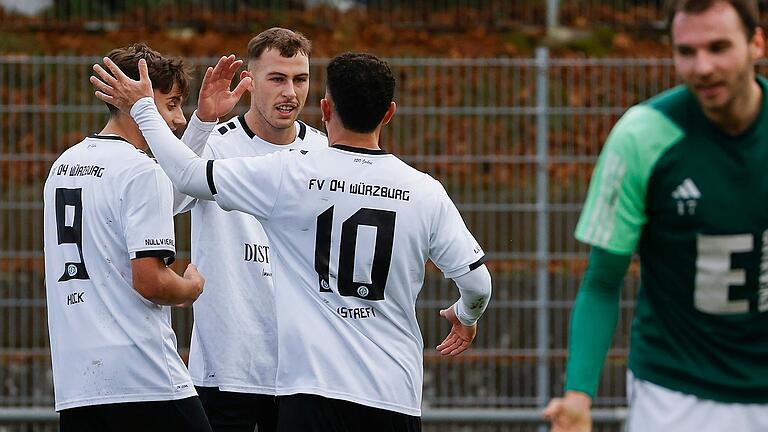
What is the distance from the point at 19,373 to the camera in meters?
9.66

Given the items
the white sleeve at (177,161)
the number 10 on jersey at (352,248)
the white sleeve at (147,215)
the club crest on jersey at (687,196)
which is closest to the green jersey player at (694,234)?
the club crest on jersey at (687,196)

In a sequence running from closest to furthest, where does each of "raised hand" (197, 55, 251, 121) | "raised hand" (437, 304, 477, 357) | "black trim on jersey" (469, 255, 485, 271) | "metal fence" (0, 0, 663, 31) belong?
"black trim on jersey" (469, 255, 485, 271) < "raised hand" (437, 304, 477, 357) < "raised hand" (197, 55, 251, 121) < "metal fence" (0, 0, 663, 31)

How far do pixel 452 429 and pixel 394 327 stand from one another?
15.7 ft

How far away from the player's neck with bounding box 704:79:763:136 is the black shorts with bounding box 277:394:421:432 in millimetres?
1891

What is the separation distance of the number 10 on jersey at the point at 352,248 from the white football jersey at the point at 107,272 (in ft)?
1.89

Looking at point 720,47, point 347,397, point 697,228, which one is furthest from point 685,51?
point 347,397

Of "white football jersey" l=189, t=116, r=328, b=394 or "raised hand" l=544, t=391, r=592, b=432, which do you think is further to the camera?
"white football jersey" l=189, t=116, r=328, b=394

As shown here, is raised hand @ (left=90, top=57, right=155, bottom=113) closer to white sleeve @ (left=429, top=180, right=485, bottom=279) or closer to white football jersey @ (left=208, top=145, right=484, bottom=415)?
white football jersey @ (left=208, top=145, right=484, bottom=415)

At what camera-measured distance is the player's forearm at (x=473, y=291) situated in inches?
214

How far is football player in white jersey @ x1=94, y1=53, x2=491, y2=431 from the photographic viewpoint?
203 inches

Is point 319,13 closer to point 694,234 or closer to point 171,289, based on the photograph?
point 171,289

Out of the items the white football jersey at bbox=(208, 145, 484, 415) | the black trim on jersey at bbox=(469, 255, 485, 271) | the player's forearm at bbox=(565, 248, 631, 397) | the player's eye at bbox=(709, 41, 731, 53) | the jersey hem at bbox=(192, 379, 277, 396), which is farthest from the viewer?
the jersey hem at bbox=(192, 379, 277, 396)

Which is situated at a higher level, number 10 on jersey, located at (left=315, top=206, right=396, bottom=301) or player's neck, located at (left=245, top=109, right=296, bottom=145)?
player's neck, located at (left=245, top=109, right=296, bottom=145)

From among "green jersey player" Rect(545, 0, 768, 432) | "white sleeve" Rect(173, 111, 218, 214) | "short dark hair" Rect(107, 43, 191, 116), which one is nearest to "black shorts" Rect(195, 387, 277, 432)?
"white sleeve" Rect(173, 111, 218, 214)
